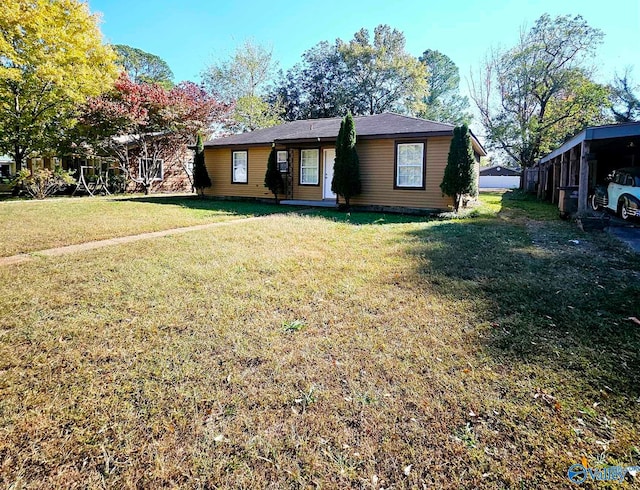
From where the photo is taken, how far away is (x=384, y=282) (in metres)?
4.50

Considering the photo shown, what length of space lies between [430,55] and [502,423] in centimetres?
4689

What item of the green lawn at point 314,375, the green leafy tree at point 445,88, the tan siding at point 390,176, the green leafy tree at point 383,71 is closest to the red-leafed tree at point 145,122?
the tan siding at point 390,176

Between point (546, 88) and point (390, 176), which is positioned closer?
point (390, 176)

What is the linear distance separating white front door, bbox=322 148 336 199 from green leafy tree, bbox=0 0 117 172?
11.6 meters

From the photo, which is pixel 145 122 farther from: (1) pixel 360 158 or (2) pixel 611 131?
(2) pixel 611 131

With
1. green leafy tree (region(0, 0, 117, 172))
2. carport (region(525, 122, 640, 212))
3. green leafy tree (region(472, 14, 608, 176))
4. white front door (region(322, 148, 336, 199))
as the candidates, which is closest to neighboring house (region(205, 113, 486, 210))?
white front door (region(322, 148, 336, 199))

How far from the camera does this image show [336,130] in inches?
547

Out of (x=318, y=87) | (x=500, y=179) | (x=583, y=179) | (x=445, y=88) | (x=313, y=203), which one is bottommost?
(x=313, y=203)

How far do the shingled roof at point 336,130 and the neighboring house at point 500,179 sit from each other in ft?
107

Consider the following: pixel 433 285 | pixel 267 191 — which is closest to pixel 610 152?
pixel 267 191

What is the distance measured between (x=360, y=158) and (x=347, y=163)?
30.6 inches

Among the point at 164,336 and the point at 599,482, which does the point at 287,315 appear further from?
the point at 599,482

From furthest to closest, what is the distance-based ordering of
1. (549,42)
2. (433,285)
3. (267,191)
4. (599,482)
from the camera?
(549,42), (267,191), (433,285), (599,482)

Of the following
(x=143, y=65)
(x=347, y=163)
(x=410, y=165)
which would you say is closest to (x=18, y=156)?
(x=347, y=163)
